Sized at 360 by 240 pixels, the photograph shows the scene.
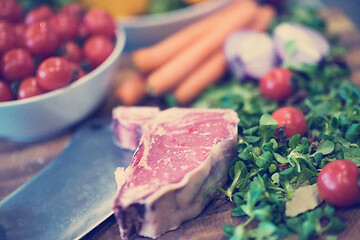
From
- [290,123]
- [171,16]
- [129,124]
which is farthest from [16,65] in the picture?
[290,123]

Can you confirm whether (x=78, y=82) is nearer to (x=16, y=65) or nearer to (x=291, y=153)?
(x=16, y=65)

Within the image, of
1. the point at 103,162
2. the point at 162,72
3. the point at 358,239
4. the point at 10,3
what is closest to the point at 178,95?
the point at 162,72

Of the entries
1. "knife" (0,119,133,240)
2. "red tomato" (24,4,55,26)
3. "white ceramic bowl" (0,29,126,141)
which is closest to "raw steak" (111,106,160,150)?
"knife" (0,119,133,240)

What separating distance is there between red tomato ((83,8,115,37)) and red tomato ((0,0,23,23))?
0.35 meters

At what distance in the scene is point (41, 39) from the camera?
5.03 feet

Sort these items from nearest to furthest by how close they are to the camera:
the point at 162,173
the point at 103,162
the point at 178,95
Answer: the point at 162,173 < the point at 103,162 < the point at 178,95

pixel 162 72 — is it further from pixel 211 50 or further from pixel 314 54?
pixel 314 54

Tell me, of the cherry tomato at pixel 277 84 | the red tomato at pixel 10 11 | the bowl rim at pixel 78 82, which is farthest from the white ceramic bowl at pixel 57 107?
the cherry tomato at pixel 277 84

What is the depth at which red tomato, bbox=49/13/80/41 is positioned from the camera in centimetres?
170

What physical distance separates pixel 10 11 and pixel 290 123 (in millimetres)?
1459

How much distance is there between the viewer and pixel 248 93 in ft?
5.75

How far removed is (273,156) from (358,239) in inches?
14.7

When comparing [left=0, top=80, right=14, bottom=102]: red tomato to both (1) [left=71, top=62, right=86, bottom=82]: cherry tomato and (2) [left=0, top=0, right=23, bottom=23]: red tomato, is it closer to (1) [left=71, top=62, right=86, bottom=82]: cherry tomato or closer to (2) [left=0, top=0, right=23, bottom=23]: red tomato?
(1) [left=71, top=62, right=86, bottom=82]: cherry tomato

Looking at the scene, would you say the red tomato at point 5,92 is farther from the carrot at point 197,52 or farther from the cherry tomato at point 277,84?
the cherry tomato at point 277,84
